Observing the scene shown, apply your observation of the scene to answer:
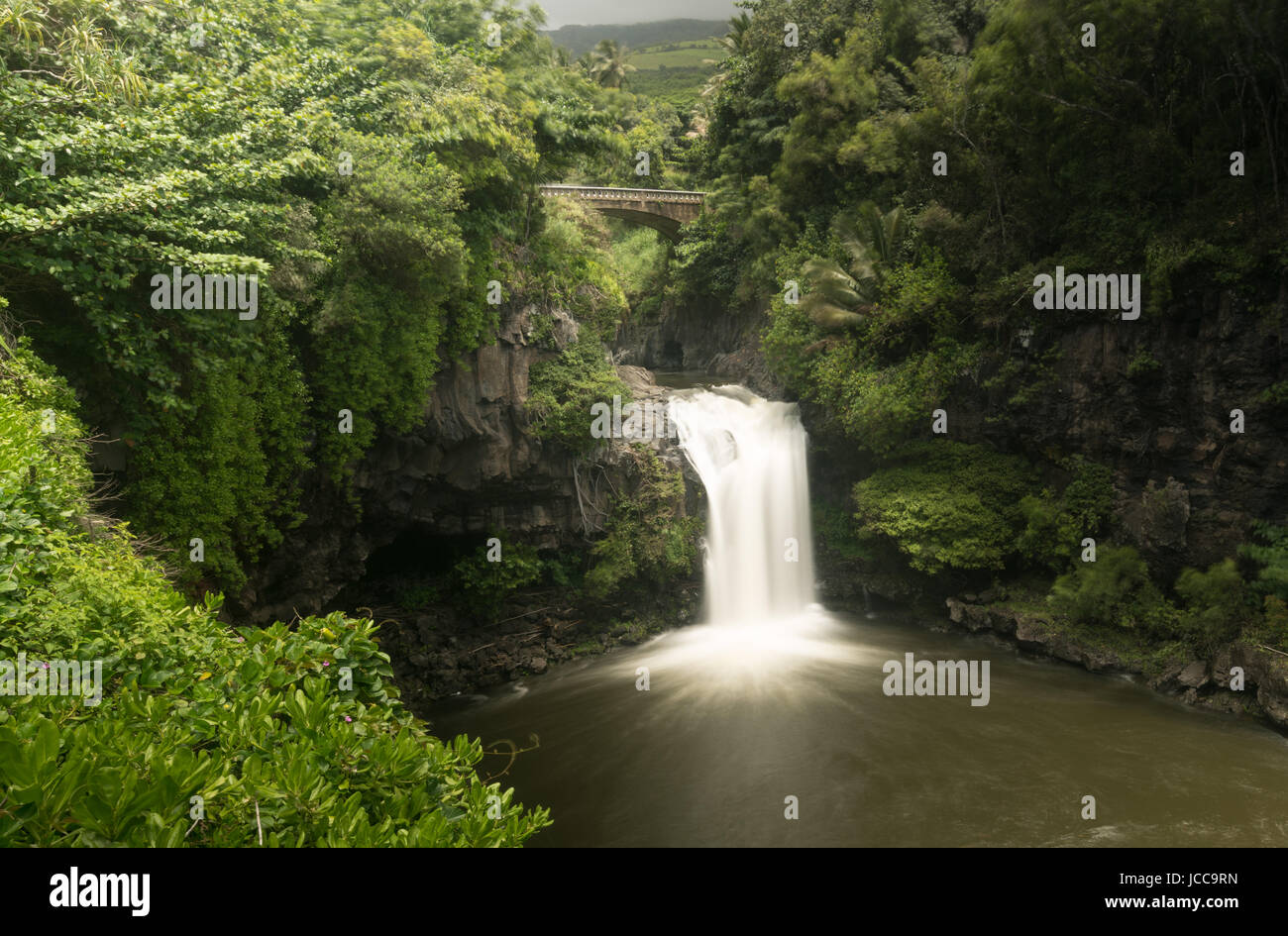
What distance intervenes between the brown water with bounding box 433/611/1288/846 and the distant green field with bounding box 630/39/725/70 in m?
64.8

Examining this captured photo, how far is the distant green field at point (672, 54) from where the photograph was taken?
6638 cm

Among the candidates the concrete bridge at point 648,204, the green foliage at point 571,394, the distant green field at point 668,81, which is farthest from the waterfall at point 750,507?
the distant green field at point 668,81

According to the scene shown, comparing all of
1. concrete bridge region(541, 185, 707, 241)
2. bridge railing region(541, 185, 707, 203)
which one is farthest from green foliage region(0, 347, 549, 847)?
concrete bridge region(541, 185, 707, 241)

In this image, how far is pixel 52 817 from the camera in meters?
2.32

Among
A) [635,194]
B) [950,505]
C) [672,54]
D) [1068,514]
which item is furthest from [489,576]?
[672,54]

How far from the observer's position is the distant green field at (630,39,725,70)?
2613 inches

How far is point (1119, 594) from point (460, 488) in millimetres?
12637

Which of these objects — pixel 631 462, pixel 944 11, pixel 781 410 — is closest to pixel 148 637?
pixel 631 462

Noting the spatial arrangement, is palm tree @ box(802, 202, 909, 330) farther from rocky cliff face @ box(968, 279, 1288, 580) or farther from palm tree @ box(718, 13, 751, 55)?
palm tree @ box(718, 13, 751, 55)

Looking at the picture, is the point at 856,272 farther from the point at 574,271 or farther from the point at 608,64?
the point at 608,64

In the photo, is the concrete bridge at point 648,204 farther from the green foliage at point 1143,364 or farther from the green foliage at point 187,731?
the green foliage at point 187,731

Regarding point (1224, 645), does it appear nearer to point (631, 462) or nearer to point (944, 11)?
point (631, 462)

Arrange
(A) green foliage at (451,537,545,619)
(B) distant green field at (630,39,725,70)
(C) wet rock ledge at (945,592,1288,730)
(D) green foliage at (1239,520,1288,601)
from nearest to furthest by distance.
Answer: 1. (C) wet rock ledge at (945,592,1288,730)
2. (D) green foliage at (1239,520,1288,601)
3. (A) green foliage at (451,537,545,619)
4. (B) distant green field at (630,39,725,70)

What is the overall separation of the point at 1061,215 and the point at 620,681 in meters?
12.7
